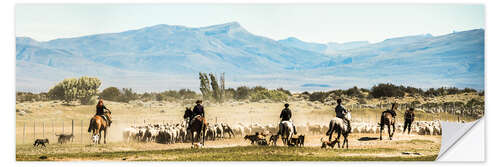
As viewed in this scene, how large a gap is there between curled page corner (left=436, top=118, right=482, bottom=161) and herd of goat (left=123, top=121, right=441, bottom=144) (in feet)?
1.30

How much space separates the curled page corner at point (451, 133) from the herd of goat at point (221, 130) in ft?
1.30

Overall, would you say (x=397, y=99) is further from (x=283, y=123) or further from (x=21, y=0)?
(x=21, y=0)

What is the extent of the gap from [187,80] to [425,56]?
168ft

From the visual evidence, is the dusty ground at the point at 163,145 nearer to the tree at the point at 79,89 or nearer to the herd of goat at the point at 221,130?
the herd of goat at the point at 221,130

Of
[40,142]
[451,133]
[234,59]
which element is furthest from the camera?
[234,59]

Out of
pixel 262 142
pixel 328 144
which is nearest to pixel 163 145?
pixel 262 142

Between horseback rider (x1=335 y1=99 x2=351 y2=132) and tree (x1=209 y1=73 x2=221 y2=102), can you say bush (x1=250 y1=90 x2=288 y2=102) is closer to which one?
tree (x1=209 y1=73 x2=221 y2=102)

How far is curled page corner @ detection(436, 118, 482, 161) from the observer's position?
24203 millimetres

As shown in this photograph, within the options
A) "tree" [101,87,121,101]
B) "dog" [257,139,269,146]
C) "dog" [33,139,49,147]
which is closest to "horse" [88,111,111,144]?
"dog" [33,139,49,147]

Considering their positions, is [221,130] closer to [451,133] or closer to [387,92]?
[451,133]

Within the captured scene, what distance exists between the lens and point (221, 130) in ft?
89.5

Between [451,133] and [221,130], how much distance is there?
408 inches

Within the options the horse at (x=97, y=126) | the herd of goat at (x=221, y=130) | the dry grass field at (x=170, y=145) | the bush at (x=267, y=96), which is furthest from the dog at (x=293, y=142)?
the bush at (x=267, y=96)

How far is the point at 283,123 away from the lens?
2327 cm
